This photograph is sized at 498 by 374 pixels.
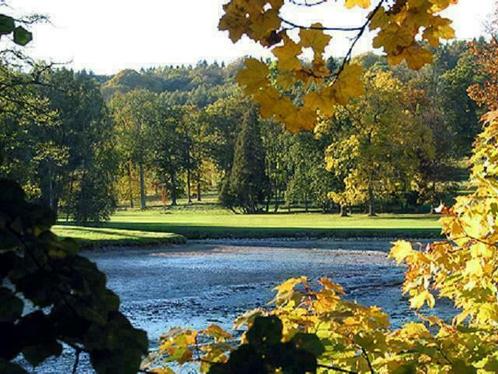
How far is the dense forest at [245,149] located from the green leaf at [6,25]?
18.8 m

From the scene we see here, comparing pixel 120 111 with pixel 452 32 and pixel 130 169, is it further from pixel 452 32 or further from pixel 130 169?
pixel 452 32

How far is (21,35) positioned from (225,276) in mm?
16690

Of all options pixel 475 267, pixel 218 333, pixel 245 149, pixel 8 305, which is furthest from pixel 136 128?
pixel 8 305

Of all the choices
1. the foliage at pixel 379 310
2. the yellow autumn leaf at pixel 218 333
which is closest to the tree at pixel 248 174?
the foliage at pixel 379 310

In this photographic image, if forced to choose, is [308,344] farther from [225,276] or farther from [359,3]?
[225,276]

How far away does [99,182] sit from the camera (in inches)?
1442

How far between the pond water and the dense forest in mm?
5123

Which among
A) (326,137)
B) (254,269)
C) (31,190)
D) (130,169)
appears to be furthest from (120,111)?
(254,269)

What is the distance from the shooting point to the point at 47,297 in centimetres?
82

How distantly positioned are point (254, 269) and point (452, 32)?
688 inches

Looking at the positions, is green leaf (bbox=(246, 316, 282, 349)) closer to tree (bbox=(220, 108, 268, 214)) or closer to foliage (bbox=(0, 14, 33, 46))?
foliage (bbox=(0, 14, 33, 46))

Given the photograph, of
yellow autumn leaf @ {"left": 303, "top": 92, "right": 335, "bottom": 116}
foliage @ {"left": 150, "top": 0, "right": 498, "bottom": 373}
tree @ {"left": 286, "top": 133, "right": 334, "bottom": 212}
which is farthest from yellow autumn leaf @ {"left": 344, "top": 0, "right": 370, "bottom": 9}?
tree @ {"left": 286, "top": 133, "right": 334, "bottom": 212}

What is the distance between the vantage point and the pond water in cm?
1188

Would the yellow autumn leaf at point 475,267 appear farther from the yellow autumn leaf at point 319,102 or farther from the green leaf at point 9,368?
the green leaf at point 9,368
